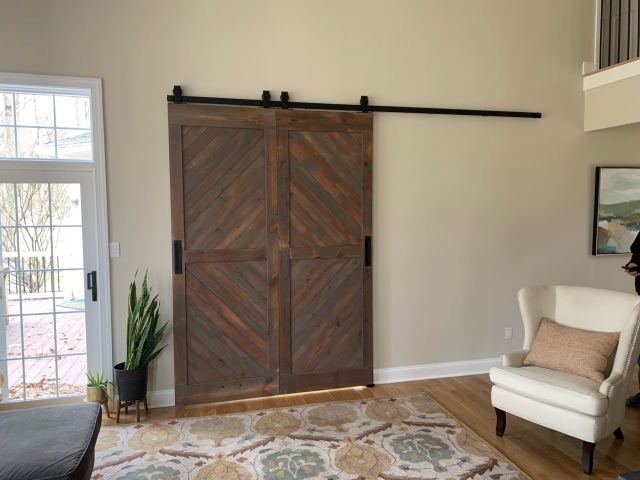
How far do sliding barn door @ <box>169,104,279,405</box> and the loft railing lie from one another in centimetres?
333

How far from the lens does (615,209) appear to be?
4.59 metres

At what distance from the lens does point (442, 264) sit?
4.16 m

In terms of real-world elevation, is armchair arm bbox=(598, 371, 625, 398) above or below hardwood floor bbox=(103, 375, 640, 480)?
above

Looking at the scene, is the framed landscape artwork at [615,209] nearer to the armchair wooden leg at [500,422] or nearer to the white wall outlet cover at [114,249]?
the armchair wooden leg at [500,422]

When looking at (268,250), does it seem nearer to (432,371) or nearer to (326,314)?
(326,314)

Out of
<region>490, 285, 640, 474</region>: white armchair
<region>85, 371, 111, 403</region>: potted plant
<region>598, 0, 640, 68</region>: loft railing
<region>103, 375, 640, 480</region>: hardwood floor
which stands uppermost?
<region>598, 0, 640, 68</region>: loft railing

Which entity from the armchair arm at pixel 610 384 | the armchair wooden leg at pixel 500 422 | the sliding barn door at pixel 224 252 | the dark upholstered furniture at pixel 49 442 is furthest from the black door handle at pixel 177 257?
the armchair arm at pixel 610 384

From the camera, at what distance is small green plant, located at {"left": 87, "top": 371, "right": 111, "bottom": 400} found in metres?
3.37

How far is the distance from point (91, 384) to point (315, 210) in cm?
214

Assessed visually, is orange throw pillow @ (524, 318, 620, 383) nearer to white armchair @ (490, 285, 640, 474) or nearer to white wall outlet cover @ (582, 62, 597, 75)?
white armchair @ (490, 285, 640, 474)

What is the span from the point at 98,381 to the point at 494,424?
290 centimetres

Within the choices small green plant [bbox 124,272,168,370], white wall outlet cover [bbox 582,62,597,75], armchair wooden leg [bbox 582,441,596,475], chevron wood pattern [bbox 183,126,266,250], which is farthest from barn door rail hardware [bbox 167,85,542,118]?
armchair wooden leg [bbox 582,441,596,475]

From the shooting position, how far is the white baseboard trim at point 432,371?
4.07 metres

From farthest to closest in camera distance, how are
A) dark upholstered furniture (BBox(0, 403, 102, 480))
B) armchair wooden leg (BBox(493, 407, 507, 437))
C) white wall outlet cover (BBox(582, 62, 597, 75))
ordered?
1. white wall outlet cover (BBox(582, 62, 597, 75))
2. armchair wooden leg (BBox(493, 407, 507, 437))
3. dark upholstered furniture (BBox(0, 403, 102, 480))
